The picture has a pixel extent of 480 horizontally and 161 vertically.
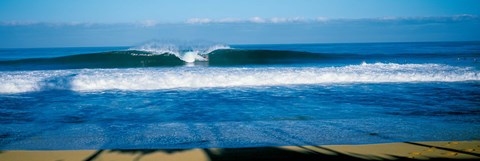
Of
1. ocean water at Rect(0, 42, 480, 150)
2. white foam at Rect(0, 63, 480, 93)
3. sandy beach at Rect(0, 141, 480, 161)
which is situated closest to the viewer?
sandy beach at Rect(0, 141, 480, 161)

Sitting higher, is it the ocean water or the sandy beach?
the ocean water

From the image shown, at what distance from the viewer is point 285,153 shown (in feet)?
13.1

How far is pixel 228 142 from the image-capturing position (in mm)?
4543

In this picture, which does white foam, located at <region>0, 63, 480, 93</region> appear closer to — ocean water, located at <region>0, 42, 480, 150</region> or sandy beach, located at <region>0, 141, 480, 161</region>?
ocean water, located at <region>0, 42, 480, 150</region>

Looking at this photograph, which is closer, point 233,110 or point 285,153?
point 285,153

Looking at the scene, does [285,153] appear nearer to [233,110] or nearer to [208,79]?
[233,110]

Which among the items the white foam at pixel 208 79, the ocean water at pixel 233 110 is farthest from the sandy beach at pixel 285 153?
the white foam at pixel 208 79

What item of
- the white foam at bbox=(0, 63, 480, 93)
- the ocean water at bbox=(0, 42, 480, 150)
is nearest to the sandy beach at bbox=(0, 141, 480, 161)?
the ocean water at bbox=(0, 42, 480, 150)

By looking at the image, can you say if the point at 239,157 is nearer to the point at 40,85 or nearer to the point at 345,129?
the point at 345,129

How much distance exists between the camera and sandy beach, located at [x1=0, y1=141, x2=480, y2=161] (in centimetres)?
381

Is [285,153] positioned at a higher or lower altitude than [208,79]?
lower

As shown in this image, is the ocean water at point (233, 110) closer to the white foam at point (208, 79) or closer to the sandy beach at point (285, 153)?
the white foam at point (208, 79)

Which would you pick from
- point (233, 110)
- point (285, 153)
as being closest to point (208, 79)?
point (233, 110)

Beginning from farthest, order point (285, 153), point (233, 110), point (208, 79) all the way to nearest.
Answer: point (208, 79) → point (233, 110) → point (285, 153)
